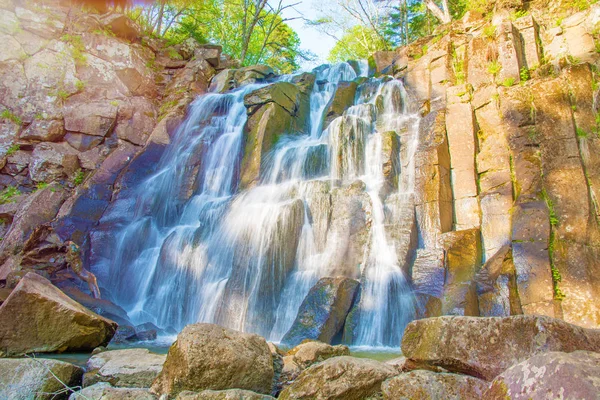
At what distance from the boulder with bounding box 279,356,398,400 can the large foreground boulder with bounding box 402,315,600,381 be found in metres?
0.34

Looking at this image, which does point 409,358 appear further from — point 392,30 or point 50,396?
point 392,30

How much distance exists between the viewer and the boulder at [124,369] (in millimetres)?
4262

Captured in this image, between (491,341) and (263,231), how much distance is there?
6.93 meters

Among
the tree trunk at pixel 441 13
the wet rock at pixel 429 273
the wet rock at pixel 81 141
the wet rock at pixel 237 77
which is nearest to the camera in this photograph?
the wet rock at pixel 429 273

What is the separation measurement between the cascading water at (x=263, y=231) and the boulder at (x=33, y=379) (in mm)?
4338

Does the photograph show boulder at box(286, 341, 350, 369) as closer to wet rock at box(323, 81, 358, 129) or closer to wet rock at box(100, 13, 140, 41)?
wet rock at box(323, 81, 358, 129)

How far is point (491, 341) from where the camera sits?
108 inches

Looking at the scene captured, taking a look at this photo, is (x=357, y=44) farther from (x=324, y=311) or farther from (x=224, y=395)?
(x=224, y=395)

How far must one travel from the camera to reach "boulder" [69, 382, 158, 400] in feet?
11.6

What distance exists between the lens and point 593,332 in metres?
2.66

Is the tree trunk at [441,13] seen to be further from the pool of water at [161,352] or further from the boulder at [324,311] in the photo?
the pool of water at [161,352]

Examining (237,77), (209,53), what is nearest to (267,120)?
(237,77)

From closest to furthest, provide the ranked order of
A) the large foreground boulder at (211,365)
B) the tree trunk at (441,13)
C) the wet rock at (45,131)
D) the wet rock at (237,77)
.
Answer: the large foreground boulder at (211,365) < the wet rock at (45,131) < the wet rock at (237,77) < the tree trunk at (441,13)

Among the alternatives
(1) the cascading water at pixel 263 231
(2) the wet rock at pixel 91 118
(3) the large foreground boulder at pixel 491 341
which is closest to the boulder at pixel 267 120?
(1) the cascading water at pixel 263 231
